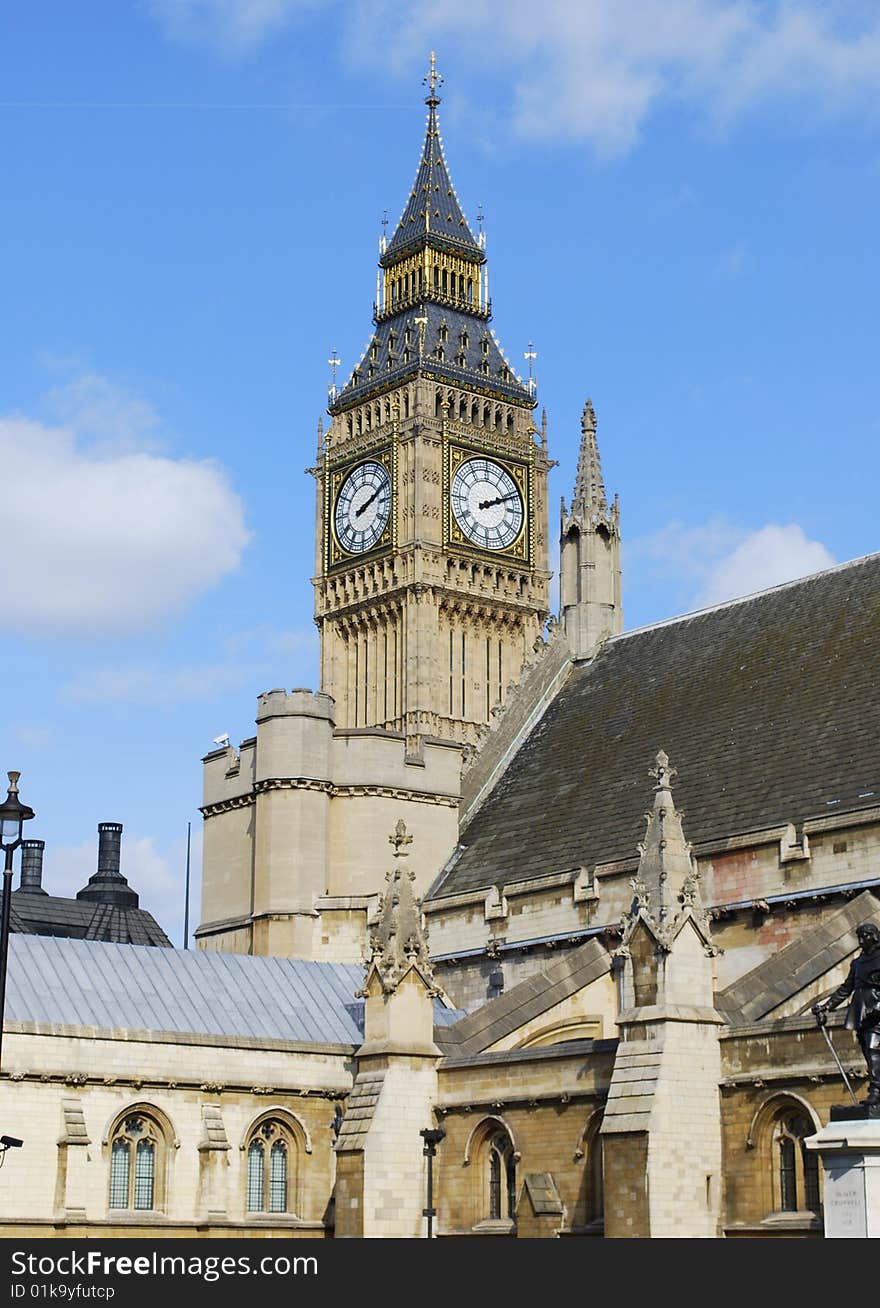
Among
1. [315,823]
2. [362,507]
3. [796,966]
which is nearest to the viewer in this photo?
[796,966]

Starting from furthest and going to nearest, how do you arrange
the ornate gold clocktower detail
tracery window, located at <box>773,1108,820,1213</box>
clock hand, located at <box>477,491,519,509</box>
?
1. clock hand, located at <box>477,491,519,509</box>
2. the ornate gold clocktower detail
3. tracery window, located at <box>773,1108,820,1213</box>

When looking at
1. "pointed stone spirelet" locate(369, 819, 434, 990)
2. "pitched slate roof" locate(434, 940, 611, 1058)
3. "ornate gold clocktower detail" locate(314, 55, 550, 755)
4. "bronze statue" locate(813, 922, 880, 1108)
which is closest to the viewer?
"bronze statue" locate(813, 922, 880, 1108)

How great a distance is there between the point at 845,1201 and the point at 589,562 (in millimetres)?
32109

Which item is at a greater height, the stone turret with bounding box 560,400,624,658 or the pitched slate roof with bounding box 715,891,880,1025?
the stone turret with bounding box 560,400,624,658

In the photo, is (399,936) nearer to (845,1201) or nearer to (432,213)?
(845,1201)

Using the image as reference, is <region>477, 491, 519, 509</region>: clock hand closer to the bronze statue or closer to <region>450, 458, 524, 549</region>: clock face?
<region>450, 458, 524, 549</region>: clock face

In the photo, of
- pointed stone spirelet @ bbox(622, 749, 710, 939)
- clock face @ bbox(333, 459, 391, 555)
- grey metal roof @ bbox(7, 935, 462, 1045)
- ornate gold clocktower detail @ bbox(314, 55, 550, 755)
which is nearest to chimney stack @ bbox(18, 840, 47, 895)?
ornate gold clocktower detail @ bbox(314, 55, 550, 755)

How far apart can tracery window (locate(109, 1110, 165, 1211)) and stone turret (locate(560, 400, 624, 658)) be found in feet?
67.9

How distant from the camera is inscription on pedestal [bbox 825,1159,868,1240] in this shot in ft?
79.8

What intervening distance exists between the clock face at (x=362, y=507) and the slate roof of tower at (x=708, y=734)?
160ft

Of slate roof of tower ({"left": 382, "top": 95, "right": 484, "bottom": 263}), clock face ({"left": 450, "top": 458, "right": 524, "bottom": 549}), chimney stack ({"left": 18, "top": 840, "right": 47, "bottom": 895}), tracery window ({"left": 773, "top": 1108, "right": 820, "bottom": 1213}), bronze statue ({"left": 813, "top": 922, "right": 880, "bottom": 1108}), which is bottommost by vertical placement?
tracery window ({"left": 773, "top": 1108, "right": 820, "bottom": 1213})

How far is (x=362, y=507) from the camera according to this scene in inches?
4065

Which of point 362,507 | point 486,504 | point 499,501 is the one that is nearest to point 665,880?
point 486,504

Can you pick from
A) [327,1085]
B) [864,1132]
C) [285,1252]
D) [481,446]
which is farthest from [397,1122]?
[481,446]
